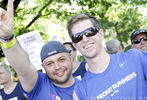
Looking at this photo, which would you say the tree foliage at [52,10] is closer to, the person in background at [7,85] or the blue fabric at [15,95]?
the person in background at [7,85]

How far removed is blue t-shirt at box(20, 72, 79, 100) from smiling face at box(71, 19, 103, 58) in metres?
0.71

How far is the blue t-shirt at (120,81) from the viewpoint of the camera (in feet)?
6.22

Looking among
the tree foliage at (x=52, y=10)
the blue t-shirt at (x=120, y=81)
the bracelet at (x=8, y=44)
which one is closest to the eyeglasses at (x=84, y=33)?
the blue t-shirt at (x=120, y=81)

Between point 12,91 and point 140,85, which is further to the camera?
point 12,91

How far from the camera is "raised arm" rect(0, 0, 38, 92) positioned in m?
1.86

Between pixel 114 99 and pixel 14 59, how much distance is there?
1.11 m

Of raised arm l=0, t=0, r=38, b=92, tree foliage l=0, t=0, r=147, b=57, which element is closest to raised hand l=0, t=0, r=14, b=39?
raised arm l=0, t=0, r=38, b=92

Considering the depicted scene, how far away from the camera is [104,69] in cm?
209

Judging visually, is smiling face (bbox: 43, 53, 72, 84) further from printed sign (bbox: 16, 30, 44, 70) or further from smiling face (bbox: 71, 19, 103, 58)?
printed sign (bbox: 16, 30, 44, 70)

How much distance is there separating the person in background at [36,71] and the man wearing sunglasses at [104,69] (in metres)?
0.52

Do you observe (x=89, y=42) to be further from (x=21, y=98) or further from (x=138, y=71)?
(x=21, y=98)

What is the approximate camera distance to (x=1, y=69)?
3.96 m

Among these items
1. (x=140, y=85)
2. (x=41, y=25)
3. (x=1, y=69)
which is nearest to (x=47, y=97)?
(x=140, y=85)

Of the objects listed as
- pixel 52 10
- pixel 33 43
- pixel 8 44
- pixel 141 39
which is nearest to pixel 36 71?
pixel 8 44
